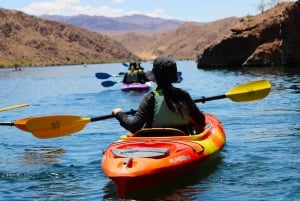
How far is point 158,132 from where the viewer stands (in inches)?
329

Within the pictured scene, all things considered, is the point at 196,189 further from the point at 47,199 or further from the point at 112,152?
the point at 47,199

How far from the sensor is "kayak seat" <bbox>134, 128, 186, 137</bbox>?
8.32 meters

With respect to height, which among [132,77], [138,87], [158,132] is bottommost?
[138,87]

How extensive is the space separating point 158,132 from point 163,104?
1.50ft

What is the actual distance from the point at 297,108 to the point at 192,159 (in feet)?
30.1

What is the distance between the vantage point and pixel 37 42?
14038 cm

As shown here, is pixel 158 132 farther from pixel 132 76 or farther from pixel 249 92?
pixel 132 76

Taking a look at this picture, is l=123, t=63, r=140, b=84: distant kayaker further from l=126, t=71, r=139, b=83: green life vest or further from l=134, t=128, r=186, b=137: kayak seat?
l=134, t=128, r=186, b=137: kayak seat

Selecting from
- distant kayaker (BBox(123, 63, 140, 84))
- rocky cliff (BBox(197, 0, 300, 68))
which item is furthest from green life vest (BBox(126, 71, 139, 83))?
rocky cliff (BBox(197, 0, 300, 68))

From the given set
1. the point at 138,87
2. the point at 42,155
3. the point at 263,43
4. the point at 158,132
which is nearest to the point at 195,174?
the point at 158,132

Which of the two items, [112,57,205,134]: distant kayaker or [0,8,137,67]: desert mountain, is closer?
[112,57,205,134]: distant kayaker

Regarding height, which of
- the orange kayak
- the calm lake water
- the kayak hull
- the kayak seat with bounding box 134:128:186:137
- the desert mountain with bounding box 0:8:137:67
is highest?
the kayak seat with bounding box 134:128:186:137

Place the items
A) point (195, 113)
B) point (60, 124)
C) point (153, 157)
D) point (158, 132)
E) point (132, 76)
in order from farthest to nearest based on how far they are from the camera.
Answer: point (132, 76)
point (60, 124)
point (195, 113)
point (158, 132)
point (153, 157)

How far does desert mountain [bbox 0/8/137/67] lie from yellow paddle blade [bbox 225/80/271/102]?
109694mm
